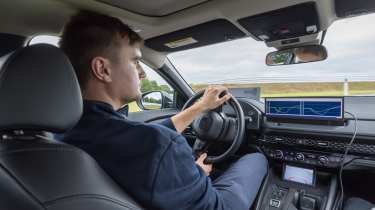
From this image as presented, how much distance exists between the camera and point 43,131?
1241 mm

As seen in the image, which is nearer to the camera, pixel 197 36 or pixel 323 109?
pixel 323 109

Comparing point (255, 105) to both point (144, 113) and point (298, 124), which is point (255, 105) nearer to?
point (298, 124)

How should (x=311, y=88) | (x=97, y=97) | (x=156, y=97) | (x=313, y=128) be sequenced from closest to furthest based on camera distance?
(x=97, y=97) < (x=313, y=128) < (x=311, y=88) < (x=156, y=97)

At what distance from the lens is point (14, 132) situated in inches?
49.7

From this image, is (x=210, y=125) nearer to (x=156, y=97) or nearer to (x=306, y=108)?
(x=306, y=108)

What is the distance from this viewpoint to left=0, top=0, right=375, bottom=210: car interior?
119cm

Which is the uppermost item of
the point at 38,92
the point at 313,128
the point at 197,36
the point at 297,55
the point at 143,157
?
the point at 197,36

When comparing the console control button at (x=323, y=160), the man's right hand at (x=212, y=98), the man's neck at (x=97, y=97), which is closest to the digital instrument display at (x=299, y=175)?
the console control button at (x=323, y=160)

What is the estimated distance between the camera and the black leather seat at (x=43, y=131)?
3.40 ft

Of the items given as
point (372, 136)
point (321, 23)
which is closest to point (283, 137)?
point (372, 136)

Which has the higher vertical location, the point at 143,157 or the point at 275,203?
the point at 143,157

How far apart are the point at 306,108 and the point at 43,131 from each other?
168 centimetres

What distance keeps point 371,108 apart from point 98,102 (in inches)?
73.2

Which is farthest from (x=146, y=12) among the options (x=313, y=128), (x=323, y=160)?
(x=323, y=160)
